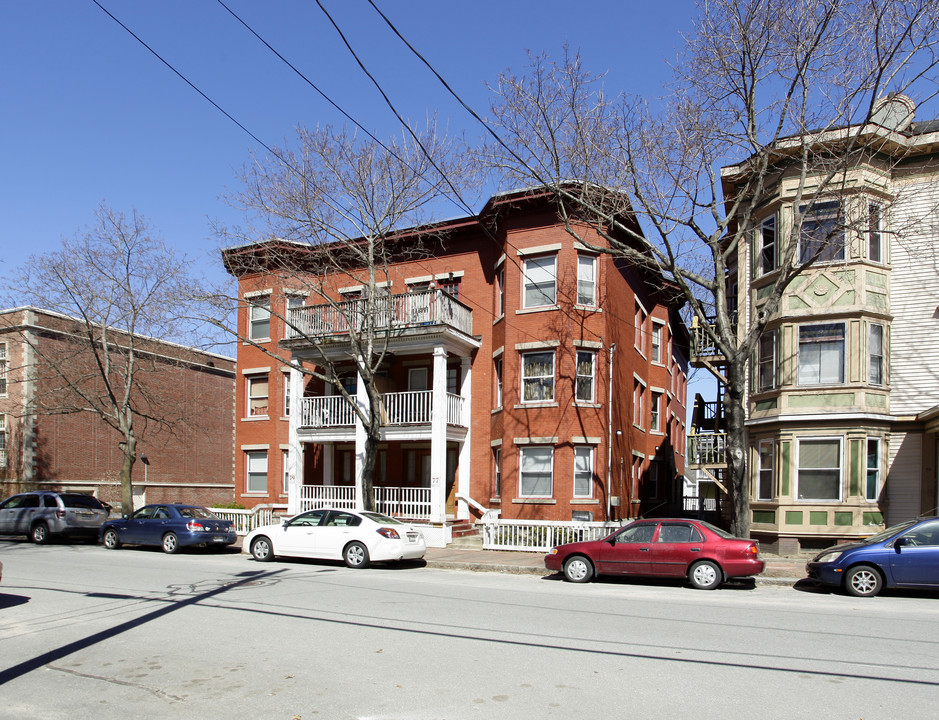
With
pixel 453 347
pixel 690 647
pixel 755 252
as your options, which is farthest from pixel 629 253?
pixel 690 647

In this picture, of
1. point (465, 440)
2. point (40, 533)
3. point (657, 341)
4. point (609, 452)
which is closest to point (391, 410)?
point (465, 440)

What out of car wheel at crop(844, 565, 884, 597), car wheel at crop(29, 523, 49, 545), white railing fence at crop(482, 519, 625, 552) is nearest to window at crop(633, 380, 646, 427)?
white railing fence at crop(482, 519, 625, 552)

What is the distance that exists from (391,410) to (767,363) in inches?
465

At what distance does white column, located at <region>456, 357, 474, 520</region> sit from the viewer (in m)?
25.1

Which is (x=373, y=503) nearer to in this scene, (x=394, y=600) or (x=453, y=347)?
(x=453, y=347)

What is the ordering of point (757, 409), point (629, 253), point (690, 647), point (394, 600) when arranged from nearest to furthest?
point (690, 647)
point (394, 600)
point (629, 253)
point (757, 409)

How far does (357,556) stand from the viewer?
17.5 m

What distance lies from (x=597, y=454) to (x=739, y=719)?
17.1m

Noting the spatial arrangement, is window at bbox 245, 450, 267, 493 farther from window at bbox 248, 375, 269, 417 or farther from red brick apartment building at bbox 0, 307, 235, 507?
red brick apartment building at bbox 0, 307, 235, 507

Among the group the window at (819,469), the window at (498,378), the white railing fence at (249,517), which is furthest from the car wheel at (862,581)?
the white railing fence at (249,517)

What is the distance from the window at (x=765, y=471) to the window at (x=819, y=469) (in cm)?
93

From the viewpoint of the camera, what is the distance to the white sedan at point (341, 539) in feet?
57.0

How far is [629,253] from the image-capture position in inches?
669

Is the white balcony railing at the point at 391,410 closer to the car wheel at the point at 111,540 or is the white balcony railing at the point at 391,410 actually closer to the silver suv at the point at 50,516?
the car wheel at the point at 111,540
